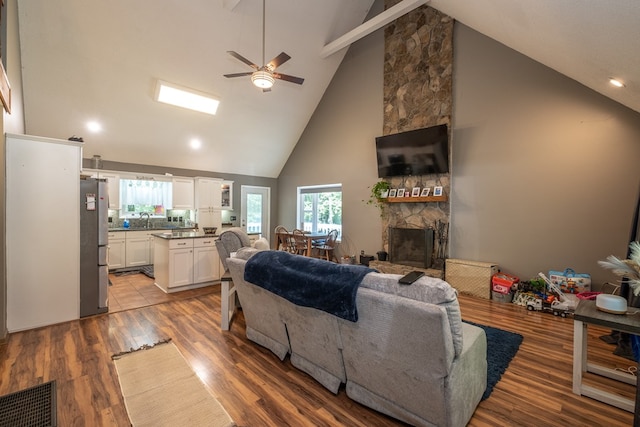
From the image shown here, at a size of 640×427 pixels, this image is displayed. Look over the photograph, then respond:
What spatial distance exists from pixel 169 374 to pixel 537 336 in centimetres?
369

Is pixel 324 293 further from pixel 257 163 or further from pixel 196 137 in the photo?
pixel 257 163

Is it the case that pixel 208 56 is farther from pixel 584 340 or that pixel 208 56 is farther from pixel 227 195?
pixel 584 340

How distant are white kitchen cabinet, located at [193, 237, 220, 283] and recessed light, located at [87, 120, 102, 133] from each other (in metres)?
3.02

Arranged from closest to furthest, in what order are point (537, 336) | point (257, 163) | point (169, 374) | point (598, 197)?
point (169, 374) → point (537, 336) → point (598, 197) → point (257, 163)

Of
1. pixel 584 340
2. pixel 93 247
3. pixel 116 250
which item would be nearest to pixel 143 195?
pixel 116 250

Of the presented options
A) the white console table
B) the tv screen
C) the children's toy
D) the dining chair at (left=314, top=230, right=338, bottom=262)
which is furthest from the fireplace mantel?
the white console table

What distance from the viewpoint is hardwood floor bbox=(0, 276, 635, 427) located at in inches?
73.3

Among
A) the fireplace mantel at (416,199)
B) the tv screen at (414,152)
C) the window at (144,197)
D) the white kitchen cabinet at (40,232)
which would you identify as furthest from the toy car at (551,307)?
the window at (144,197)

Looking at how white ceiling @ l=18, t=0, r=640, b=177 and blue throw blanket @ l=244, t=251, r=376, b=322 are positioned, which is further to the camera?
white ceiling @ l=18, t=0, r=640, b=177

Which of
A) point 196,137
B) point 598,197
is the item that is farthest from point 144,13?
point 598,197

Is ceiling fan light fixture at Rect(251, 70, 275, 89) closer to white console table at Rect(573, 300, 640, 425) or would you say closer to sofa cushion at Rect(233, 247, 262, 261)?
sofa cushion at Rect(233, 247, 262, 261)

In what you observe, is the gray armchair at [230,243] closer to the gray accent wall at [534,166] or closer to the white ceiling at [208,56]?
the white ceiling at [208,56]

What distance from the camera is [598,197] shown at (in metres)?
3.76

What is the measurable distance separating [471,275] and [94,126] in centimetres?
727
